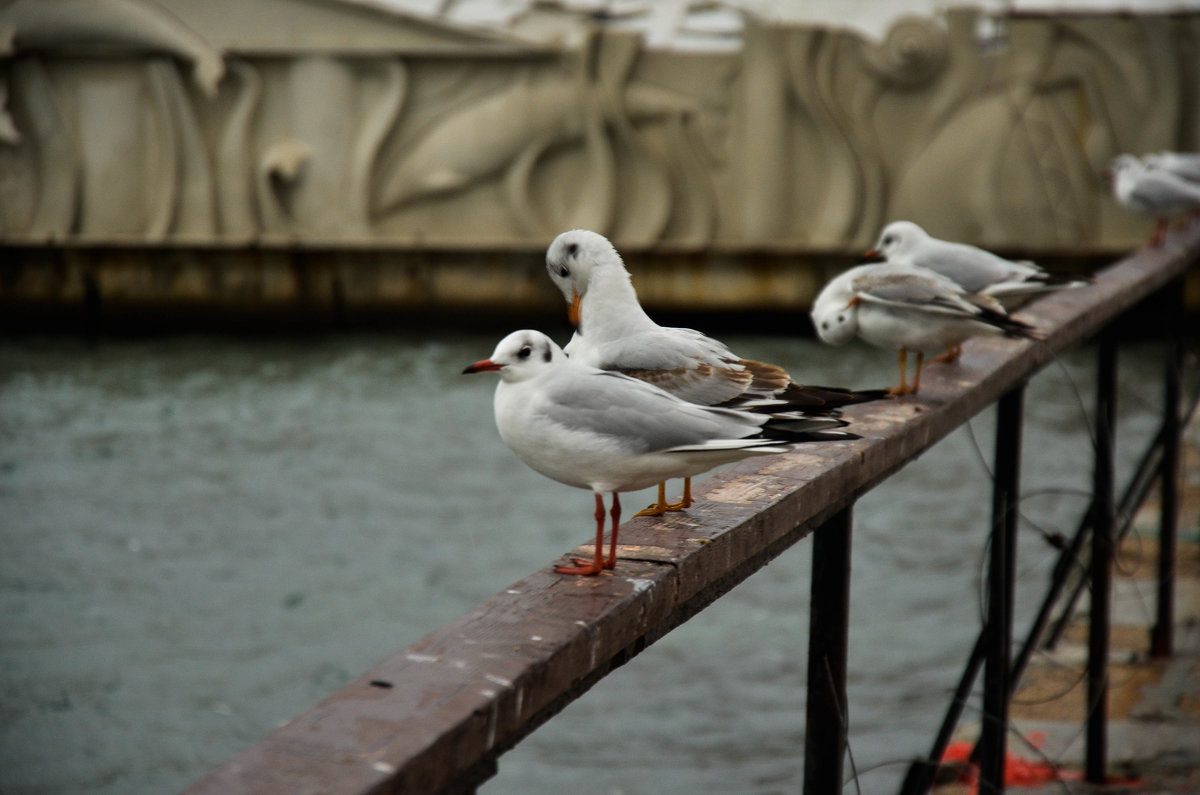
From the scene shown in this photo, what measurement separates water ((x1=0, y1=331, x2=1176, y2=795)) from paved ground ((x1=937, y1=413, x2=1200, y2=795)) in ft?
2.07

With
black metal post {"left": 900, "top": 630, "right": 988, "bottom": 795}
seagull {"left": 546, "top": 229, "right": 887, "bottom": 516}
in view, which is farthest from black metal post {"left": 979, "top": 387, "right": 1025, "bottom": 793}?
seagull {"left": 546, "top": 229, "right": 887, "bottom": 516}

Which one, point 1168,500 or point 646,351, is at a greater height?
point 646,351

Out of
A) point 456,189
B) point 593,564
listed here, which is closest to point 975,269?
point 593,564

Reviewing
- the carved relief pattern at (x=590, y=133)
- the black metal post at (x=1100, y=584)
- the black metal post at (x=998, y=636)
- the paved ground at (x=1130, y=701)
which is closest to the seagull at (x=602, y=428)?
the black metal post at (x=998, y=636)

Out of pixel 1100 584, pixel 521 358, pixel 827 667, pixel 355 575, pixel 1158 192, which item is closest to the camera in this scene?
pixel 521 358

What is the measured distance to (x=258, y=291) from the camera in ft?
40.4

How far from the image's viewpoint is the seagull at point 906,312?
2.43m

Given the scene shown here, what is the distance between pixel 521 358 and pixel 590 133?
10676 millimetres

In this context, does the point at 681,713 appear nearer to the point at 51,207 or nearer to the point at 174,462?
the point at 174,462

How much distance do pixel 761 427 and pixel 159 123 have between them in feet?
38.4

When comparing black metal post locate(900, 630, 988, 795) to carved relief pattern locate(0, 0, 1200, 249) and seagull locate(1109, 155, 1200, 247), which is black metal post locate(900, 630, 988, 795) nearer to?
seagull locate(1109, 155, 1200, 247)

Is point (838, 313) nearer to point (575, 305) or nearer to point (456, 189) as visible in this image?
point (575, 305)

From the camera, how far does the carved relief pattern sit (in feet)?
37.3

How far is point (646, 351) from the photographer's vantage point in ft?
5.70
